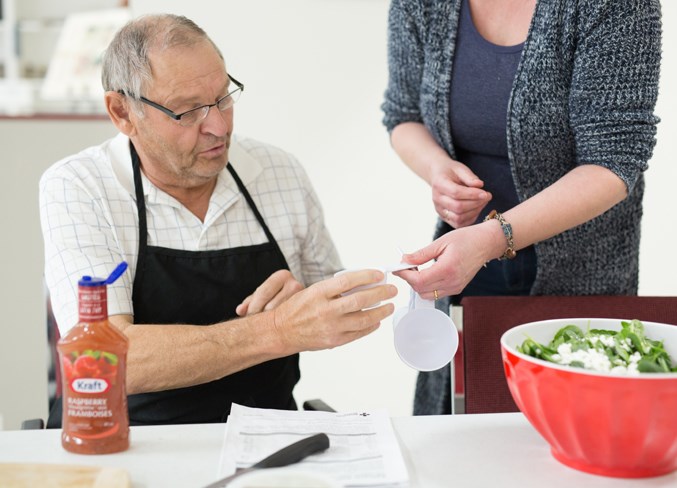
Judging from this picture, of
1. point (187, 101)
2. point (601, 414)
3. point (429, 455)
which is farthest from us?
point (187, 101)

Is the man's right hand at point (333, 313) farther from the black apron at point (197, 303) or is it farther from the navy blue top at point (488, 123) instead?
the navy blue top at point (488, 123)

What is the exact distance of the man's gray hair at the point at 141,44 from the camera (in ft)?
5.05

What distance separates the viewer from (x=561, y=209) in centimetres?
145

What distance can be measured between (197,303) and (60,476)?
63 centimetres

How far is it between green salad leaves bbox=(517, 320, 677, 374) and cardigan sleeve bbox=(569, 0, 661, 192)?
46cm

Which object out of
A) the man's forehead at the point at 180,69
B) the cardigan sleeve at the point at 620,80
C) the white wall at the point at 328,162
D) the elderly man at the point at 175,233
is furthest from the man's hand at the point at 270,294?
the white wall at the point at 328,162

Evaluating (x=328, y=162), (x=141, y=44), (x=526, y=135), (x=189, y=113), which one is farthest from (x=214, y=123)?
(x=328, y=162)

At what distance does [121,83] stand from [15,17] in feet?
8.03

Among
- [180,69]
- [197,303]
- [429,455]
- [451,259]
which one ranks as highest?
[180,69]

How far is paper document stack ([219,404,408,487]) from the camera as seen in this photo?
102 cm

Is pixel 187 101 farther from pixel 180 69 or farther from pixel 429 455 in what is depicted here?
pixel 429 455

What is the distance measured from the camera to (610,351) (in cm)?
105

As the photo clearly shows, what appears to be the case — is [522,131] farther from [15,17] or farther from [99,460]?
[15,17]

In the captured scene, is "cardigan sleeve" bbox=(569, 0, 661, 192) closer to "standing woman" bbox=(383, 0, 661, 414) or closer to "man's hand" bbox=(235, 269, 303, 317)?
"standing woman" bbox=(383, 0, 661, 414)
